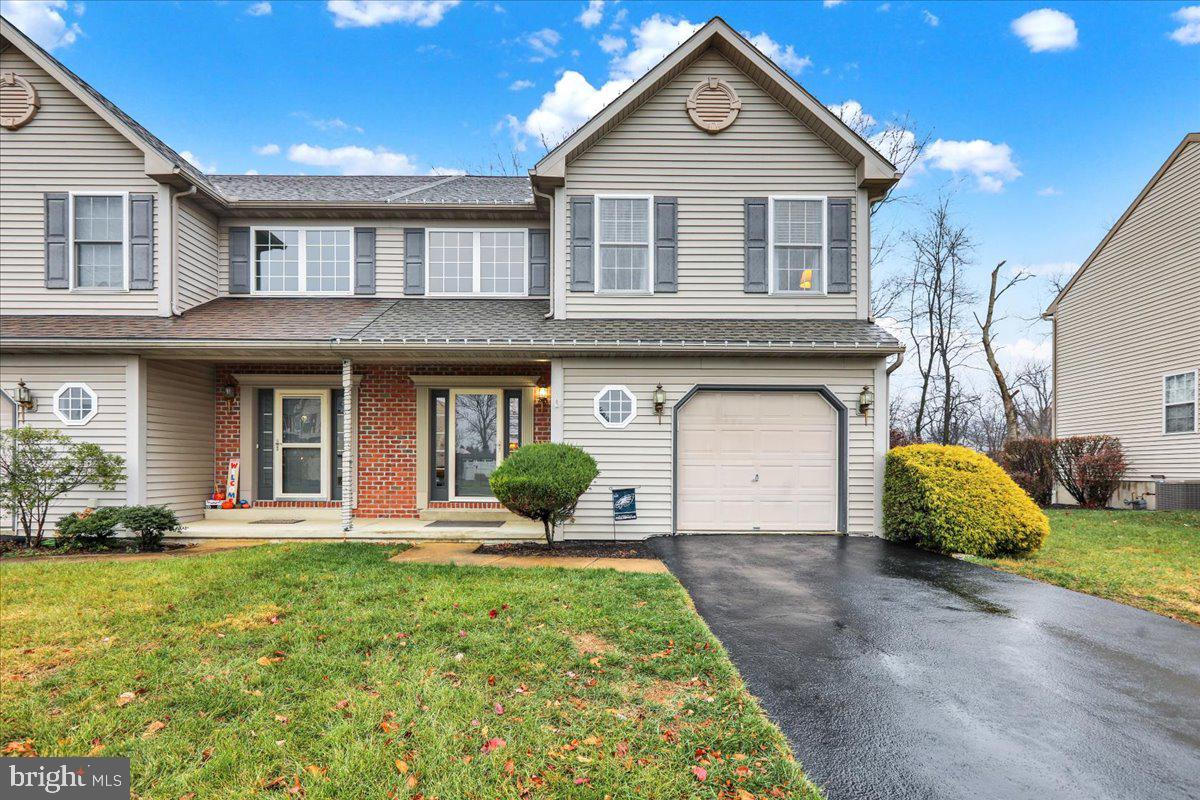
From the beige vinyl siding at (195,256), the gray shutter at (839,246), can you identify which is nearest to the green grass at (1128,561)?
the gray shutter at (839,246)

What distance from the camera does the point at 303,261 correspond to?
1001cm

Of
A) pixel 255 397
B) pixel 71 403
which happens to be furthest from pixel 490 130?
pixel 71 403

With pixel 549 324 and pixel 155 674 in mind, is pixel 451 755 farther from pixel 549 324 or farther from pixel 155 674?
pixel 549 324

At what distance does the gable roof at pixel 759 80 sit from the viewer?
27.7ft

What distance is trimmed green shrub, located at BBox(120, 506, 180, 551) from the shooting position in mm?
7473

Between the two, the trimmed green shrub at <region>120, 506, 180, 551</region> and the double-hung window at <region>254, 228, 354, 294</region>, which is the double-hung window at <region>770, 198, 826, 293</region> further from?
the trimmed green shrub at <region>120, 506, 180, 551</region>

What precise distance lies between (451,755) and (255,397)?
9313 mm

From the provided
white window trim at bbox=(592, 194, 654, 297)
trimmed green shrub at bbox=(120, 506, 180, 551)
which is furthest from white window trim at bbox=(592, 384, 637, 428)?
trimmed green shrub at bbox=(120, 506, 180, 551)

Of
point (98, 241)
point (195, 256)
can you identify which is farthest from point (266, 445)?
point (98, 241)

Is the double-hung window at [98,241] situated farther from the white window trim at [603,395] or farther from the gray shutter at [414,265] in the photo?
the white window trim at [603,395]

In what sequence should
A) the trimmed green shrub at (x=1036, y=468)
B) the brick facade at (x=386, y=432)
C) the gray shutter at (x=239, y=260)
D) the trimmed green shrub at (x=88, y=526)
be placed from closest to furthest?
the trimmed green shrub at (x=88, y=526), the brick facade at (x=386, y=432), the gray shutter at (x=239, y=260), the trimmed green shrub at (x=1036, y=468)

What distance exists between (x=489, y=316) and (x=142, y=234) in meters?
5.77

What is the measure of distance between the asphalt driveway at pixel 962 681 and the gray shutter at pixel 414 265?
23.5 feet

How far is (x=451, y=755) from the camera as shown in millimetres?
2623
